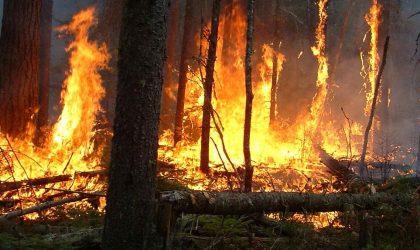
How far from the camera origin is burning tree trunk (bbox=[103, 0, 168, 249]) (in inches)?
148

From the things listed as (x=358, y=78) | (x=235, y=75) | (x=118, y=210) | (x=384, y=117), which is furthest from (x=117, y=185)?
(x=358, y=78)

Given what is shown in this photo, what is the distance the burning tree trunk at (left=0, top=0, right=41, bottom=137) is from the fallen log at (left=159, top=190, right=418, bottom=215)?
620 centimetres

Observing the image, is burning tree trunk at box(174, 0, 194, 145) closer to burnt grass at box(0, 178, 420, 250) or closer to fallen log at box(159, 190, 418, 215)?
burnt grass at box(0, 178, 420, 250)

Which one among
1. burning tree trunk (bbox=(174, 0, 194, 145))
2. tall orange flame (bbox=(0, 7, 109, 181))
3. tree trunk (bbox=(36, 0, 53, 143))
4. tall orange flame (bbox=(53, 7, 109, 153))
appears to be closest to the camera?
tall orange flame (bbox=(0, 7, 109, 181))

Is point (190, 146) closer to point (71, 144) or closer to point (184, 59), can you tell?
point (184, 59)

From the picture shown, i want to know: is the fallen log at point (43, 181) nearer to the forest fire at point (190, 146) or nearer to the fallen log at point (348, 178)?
the forest fire at point (190, 146)

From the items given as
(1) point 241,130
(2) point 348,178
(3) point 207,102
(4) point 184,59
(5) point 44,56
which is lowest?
(2) point 348,178

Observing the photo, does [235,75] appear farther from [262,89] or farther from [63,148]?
[63,148]

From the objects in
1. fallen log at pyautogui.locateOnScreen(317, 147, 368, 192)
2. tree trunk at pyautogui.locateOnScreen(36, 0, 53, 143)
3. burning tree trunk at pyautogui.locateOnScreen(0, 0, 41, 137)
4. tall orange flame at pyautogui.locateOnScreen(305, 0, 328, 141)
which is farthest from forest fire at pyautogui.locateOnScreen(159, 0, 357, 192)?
burning tree trunk at pyautogui.locateOnScreen(0, 0, 41, 137)

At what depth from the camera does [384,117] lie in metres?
17.5

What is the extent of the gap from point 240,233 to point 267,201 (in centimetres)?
61

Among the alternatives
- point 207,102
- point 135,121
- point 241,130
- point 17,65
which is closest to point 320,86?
point 241,130

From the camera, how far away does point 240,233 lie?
5.29m

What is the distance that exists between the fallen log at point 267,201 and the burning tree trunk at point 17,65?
6.20 m
